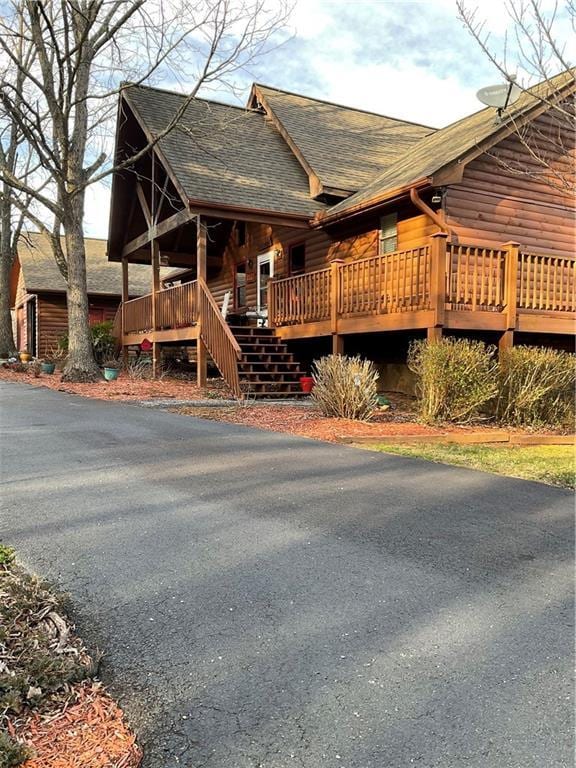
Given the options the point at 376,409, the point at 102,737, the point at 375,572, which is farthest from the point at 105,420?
the point at 102,737

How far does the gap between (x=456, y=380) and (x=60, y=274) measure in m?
25.0

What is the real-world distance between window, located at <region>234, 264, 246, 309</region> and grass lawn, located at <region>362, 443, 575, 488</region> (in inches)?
517

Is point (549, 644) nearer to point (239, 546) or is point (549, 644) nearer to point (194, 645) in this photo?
point (194, 645)

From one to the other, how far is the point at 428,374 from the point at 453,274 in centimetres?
251

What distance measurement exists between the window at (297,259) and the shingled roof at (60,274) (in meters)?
14.9

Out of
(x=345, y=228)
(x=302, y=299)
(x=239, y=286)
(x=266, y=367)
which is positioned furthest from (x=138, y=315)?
(x=345, y=228)

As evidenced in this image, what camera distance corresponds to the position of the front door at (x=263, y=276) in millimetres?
17562

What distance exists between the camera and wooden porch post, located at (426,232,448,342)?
9.80 metres

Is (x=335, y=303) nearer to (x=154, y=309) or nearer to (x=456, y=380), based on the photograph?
(x=456, y=380)

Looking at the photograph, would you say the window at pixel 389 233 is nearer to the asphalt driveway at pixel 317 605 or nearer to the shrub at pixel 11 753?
the asphalt driveway at pixel 317 605

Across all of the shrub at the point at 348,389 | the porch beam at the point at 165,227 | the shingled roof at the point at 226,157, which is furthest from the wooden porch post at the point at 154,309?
the shrub at the point at 348,389

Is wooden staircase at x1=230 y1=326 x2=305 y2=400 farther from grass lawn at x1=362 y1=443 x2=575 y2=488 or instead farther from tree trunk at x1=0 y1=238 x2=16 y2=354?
tree trunk at x1=0 y1=238 x2=16 y2=354

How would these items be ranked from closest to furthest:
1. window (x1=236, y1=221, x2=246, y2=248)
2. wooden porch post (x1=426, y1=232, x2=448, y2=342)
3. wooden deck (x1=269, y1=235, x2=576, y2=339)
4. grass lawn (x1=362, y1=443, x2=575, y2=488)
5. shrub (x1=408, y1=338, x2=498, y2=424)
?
grass lawn (x1=362, y1=443, x2=575, y2=488)
shrub (x1=408, y1=338, x2=498, y2=424)
wooden porch post (x1=426, y1=232, x2=448, y2=342)
wooden deck (x1=269, y1=235, x2=576, y2=339)
window (x1=236, y1=221, x2=246, y2=248)

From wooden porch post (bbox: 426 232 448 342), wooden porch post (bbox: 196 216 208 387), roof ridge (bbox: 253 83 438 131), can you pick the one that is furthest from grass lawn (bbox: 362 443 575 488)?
roof ridge (bbox: 253 83 438 131)
